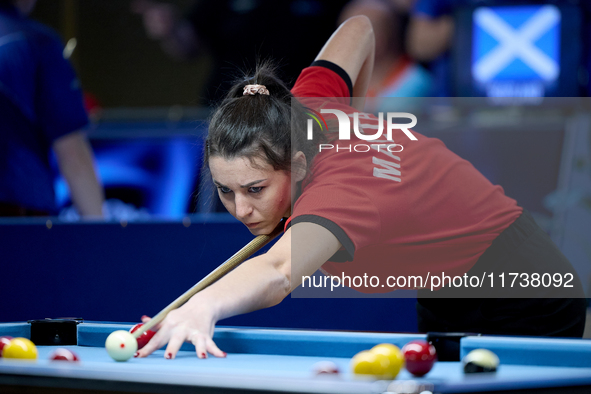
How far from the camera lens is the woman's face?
1.56m

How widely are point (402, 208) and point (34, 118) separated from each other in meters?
2.88

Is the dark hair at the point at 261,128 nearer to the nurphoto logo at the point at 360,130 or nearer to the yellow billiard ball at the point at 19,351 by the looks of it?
the nurphoto logo at the point at 360,130

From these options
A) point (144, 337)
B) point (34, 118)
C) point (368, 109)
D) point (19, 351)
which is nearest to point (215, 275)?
point (144, 337)

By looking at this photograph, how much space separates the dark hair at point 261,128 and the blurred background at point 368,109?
1.27 metres

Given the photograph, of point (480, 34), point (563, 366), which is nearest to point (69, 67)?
point (480, 34)

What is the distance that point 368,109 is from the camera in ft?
15.5

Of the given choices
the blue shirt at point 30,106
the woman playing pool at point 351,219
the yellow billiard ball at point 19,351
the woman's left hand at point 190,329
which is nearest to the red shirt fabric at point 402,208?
the woman playing pool at point 351,219

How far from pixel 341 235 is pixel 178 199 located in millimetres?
3513

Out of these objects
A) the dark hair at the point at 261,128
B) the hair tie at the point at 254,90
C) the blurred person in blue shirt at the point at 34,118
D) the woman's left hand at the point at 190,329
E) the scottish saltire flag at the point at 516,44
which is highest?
the scottish saltire flag at the point at 516,44

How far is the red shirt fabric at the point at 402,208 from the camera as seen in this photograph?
1438 millimetres

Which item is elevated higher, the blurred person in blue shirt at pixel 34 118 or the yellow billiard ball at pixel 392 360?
the blurred person in blue shirt at pixel 34 118

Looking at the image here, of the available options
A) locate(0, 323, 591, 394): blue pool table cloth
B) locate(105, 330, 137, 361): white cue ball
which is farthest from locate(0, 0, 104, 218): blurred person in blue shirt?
locate(105, 330, 137, 361): white cue ball

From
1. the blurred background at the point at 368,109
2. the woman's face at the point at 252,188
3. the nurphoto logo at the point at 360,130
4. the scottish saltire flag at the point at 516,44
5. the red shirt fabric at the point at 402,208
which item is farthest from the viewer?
the scottish saltire flag at the point at 516,44

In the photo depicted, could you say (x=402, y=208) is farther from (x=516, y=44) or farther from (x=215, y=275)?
(x=516, y=44)
